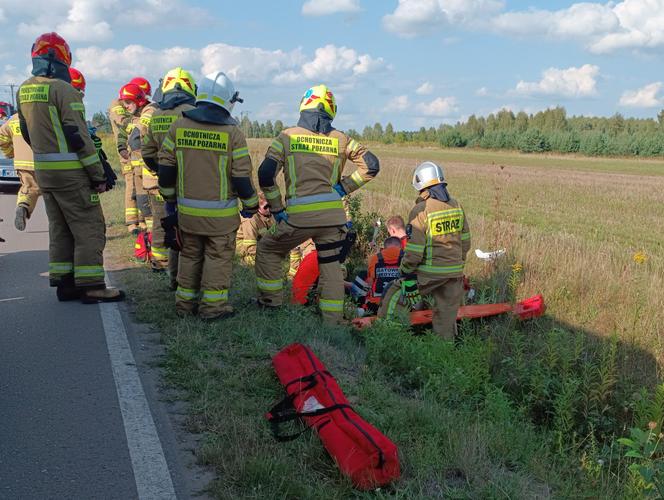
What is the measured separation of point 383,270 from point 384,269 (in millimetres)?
16

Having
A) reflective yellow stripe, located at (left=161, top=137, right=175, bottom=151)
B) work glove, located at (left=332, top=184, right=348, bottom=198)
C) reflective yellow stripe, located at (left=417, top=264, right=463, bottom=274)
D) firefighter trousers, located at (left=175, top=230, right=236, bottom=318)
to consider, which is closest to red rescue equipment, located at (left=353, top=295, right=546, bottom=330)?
reflective yellow stripe, located at (left=417, top=264, right=463, bottom=274)

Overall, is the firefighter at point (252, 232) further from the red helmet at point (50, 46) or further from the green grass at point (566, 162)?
the green grass at point (566, 162)

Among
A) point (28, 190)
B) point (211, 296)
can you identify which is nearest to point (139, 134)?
point (28, 190)

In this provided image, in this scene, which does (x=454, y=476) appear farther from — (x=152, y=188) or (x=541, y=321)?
(x=152, y=188)

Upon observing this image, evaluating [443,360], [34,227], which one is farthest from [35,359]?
[34,227]

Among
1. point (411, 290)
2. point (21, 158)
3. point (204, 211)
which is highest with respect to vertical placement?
point (21, 158)

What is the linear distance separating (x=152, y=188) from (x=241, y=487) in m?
5.64

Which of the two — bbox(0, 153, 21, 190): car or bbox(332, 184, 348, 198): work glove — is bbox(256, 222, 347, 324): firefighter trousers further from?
bbox(0, 153, 21, 190): car

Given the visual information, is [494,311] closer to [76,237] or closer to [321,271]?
[321,271]

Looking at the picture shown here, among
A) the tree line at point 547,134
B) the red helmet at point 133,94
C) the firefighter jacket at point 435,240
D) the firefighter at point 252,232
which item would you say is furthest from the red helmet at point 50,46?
the tree line at point 547,134

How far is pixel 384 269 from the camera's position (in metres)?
7.09

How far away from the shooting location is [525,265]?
8297 mm

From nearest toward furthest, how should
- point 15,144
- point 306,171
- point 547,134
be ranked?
1. point 306,171
2. point 15,144
3. point 547,134

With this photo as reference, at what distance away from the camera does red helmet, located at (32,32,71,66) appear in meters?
6.07
